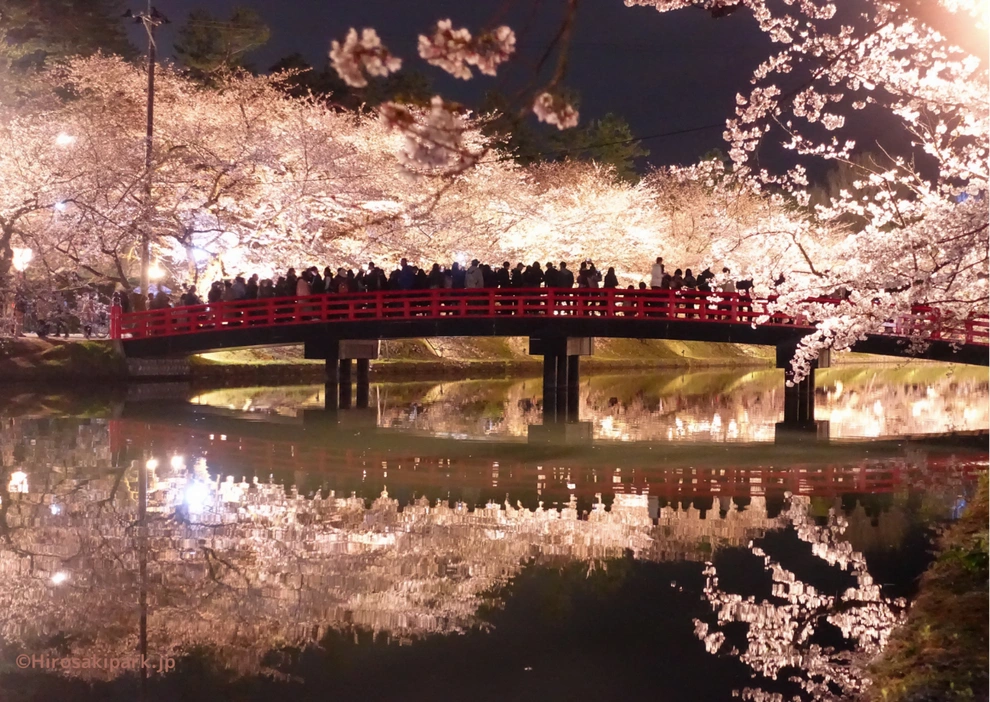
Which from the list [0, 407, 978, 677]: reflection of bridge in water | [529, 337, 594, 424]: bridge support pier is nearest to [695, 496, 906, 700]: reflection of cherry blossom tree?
[0, 407, 978, 677]: reflection of bridge in water

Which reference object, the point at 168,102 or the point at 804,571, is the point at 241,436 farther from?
the point at 168,102

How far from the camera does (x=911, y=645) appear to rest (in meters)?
7.66

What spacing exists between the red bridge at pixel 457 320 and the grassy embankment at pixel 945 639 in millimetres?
13614

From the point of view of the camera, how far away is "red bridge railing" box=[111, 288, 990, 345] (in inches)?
960

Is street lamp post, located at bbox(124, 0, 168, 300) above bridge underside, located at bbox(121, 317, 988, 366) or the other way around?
above

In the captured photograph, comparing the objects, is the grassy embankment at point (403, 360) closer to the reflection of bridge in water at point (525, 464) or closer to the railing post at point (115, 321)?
the railing post at point (115, 321)

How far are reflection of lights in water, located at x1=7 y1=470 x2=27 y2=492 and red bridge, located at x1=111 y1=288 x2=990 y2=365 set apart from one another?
37.6ft

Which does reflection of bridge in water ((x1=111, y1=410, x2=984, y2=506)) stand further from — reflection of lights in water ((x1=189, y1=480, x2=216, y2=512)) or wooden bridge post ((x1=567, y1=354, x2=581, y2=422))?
wooden bridge post ((x1=567, y1=354, x2=581, y2=422))

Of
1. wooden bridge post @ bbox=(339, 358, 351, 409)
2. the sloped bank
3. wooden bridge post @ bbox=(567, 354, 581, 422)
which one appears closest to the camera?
wooden bridge post @ bbox=(567, 354, 581, 422)

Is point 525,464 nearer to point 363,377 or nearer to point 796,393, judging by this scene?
point 796,393

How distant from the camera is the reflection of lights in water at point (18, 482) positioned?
1384 centimetres

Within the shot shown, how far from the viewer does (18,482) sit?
1430 cm

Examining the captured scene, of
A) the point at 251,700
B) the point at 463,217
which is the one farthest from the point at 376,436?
the point at 463,217

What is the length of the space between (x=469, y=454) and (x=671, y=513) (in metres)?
5.24
